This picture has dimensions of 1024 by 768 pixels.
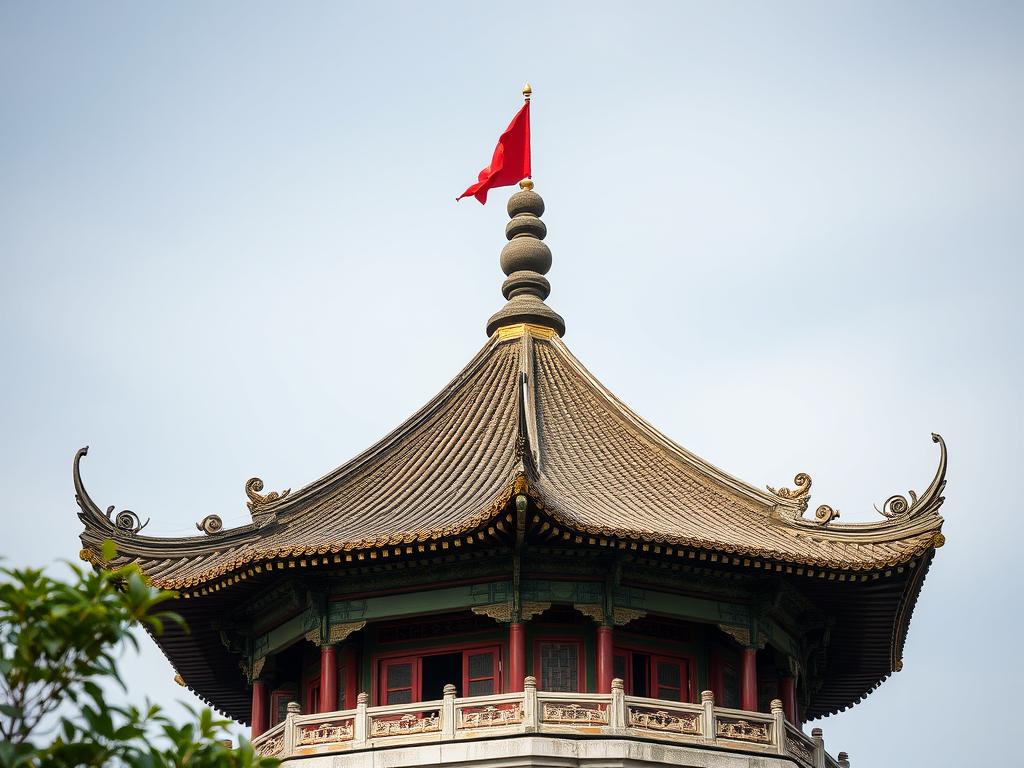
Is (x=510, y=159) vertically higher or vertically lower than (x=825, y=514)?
higher

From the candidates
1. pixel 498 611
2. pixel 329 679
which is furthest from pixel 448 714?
pixel 329 679

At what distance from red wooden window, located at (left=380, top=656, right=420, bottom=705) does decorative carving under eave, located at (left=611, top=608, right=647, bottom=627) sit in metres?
2.90

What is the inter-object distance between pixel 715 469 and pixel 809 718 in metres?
5.91

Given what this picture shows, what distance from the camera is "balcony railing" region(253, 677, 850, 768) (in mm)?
22141

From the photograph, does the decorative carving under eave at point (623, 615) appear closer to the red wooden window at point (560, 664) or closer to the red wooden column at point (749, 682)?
the red wooden window at point (560, 664)

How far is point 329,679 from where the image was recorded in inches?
953

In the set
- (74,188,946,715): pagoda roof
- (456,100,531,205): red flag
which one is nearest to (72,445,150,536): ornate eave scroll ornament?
(74,188,946,715): pagoda roof

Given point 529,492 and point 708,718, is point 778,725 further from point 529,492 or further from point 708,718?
point 529,492

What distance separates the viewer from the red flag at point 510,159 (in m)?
32.2

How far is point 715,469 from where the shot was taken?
27547 mm

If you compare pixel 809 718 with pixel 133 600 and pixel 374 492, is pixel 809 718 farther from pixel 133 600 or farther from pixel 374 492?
pixel 133 600

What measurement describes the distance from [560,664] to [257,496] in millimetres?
5993

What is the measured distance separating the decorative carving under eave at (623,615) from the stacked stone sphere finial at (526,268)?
8003 millimetres

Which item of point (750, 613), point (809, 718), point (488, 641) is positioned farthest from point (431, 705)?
point (809, 718)
